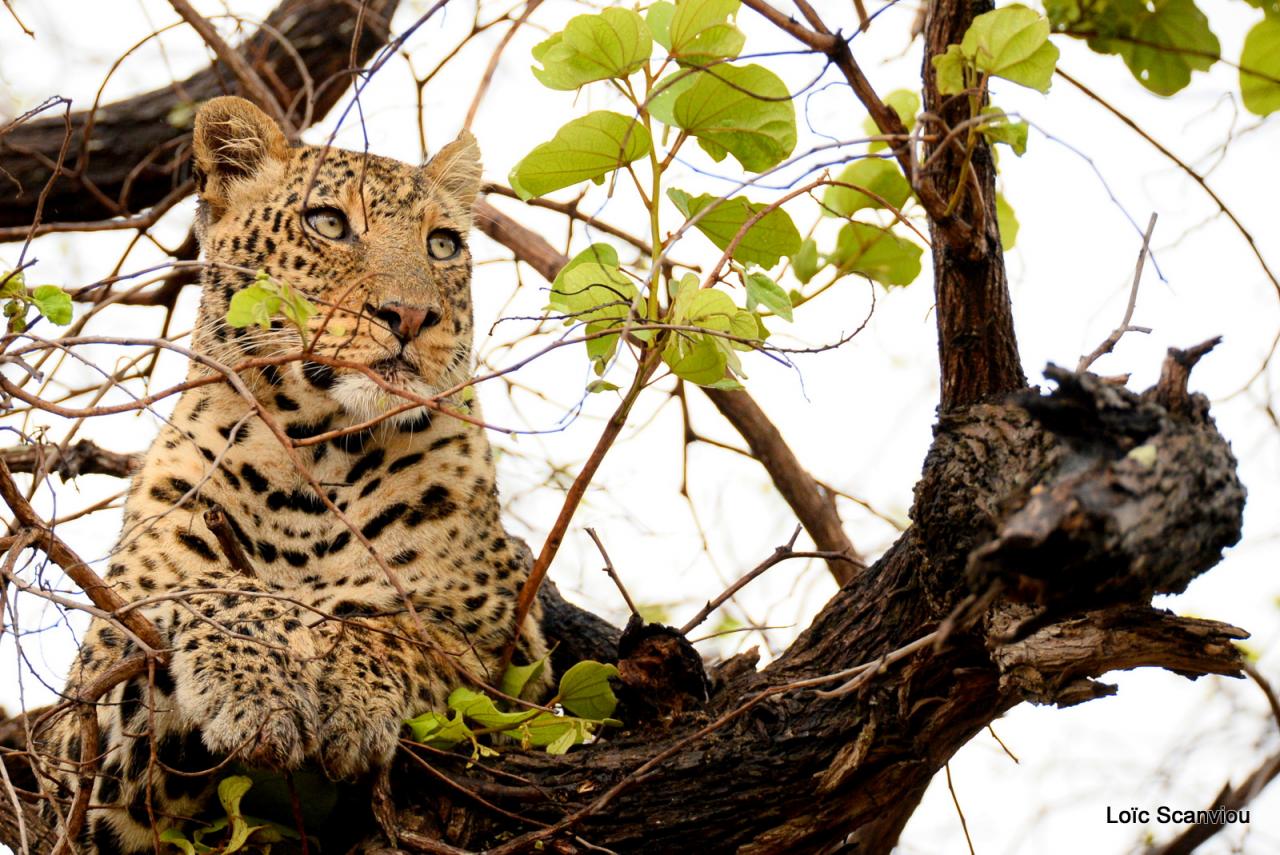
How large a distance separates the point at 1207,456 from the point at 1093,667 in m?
0.91

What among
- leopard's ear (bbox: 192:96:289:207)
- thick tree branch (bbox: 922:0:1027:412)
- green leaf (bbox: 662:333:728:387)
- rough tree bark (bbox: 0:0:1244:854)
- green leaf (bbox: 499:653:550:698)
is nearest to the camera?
rough tree bark (bbox: 0:0:1244:854)

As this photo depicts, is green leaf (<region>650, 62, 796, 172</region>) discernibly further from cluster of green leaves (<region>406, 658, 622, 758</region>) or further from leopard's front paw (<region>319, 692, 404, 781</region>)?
leopard's front paw (<region>319, 692, 404, 781</region>)

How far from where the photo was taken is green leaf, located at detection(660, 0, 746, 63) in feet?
12.5

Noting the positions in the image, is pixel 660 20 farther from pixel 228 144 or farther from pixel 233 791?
pixel 233 791

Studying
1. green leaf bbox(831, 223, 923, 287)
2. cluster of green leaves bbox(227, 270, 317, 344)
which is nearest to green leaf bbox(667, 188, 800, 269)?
green leaf bbox(831, 223, 923, 287)

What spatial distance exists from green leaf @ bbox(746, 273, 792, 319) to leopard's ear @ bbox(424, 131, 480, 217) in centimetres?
233

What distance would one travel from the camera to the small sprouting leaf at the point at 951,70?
350 centimetres

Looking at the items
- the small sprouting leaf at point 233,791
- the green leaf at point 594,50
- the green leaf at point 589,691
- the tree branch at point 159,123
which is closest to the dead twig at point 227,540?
the small sprouting leaf at point 233,791

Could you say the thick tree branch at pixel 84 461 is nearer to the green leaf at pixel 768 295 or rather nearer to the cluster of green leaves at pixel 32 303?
the cluster of green leaves at pixel 32 303

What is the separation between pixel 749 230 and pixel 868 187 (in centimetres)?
117

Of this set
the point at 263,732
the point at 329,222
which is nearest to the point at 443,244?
the point at 329,222

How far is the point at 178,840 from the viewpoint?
384cm

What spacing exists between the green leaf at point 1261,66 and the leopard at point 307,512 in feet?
8.55

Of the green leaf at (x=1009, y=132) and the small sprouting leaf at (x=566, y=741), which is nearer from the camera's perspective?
the green leaf at (x=1009, y=132)
